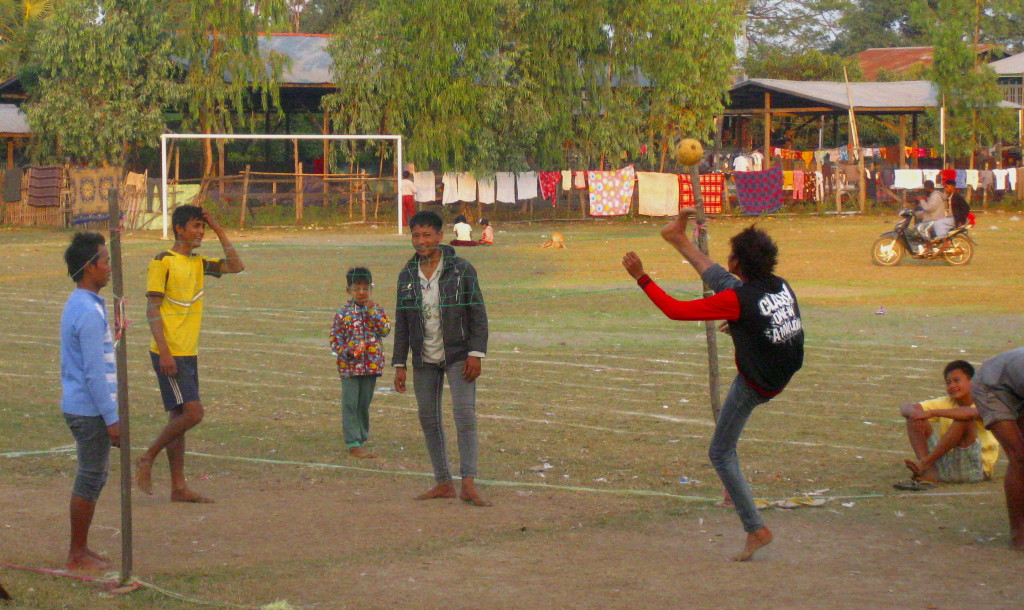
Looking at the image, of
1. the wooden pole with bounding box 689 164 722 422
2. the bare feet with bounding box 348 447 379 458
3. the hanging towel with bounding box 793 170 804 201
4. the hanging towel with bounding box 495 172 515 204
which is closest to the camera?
the wooden pole with bounding box 689 164 722 422

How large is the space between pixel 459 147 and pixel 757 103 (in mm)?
14927

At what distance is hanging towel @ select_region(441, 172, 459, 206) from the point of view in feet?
115

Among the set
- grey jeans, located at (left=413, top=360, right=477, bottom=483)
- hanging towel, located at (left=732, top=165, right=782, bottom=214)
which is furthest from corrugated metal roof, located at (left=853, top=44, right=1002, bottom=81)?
grey jeans, located at (left=413, top=360, right=477, bottom=483)

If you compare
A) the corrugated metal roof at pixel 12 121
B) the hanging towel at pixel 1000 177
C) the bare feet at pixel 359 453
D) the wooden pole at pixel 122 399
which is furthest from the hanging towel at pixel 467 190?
the wooden pole at pixel 122 399

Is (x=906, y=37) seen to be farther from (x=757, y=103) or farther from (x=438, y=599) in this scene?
(x=438, y=599)

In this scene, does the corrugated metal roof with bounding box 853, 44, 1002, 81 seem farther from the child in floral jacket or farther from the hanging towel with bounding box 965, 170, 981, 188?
the child in floral jacket

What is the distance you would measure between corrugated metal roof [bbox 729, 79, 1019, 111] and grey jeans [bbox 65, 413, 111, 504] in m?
35.2

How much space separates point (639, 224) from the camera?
35.0m

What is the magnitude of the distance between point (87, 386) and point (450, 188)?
98.6ft

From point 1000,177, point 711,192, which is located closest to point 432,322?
point 711,192

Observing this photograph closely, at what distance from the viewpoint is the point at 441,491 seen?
6.82m

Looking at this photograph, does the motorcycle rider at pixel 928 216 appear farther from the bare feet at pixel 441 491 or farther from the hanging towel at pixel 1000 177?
the hanging towel at pixel 1000 177

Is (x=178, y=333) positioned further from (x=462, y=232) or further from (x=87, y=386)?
(x=462, y=232)

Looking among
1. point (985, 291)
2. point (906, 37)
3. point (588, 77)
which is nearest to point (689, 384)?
point (985, 291)
